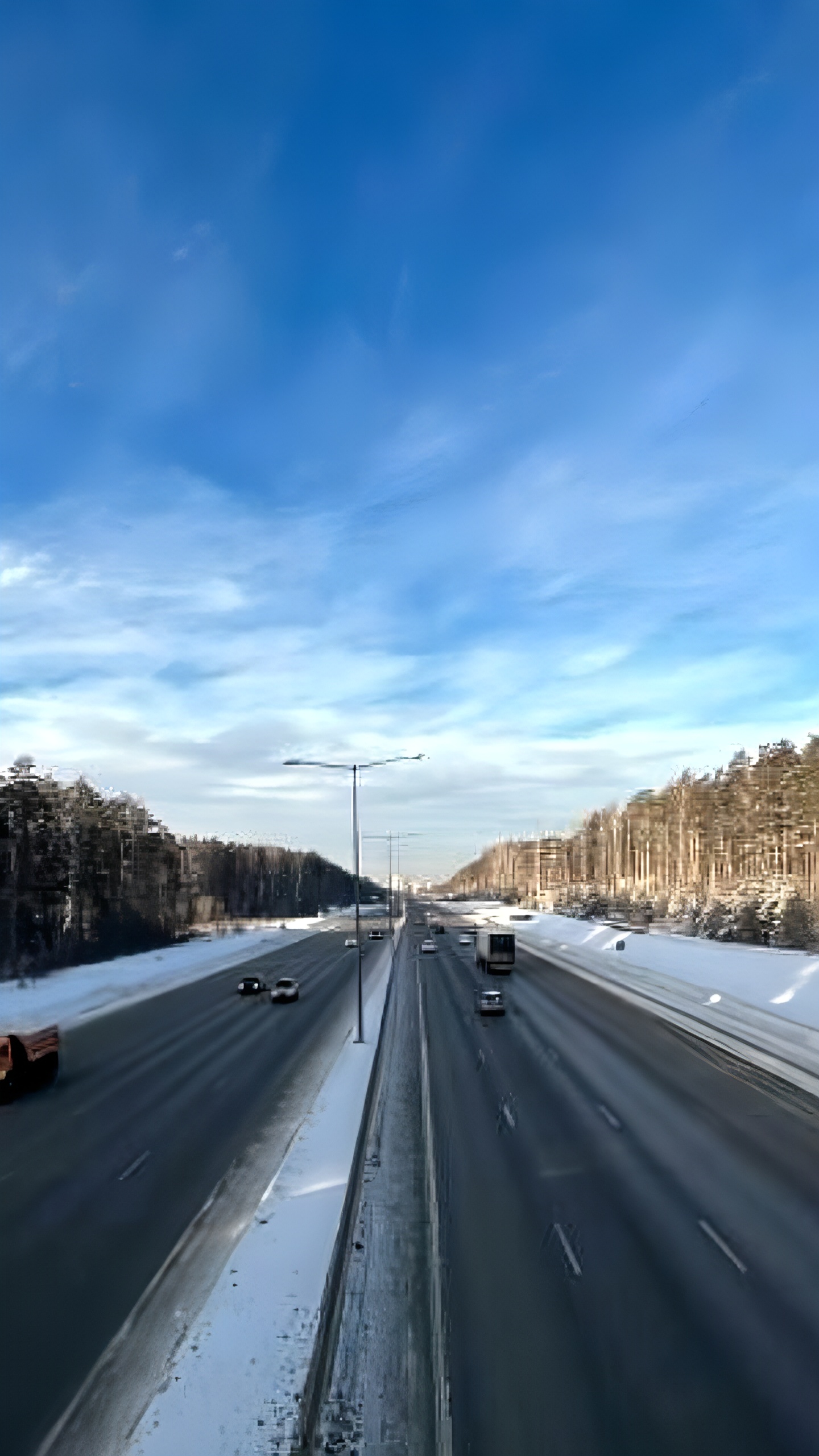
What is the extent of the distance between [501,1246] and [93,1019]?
122 ft

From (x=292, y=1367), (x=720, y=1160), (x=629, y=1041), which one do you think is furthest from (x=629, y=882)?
(x=292, y=1367)

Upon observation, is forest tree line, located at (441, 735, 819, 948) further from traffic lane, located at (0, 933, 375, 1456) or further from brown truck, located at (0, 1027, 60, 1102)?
brown truck, located at (0, 1027, 60, 1102)

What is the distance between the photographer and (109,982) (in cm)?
6047

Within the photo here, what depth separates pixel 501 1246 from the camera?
49.8 ft

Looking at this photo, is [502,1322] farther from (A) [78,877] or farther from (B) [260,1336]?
(A) [78,877]

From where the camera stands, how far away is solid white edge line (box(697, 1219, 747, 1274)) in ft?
46.6

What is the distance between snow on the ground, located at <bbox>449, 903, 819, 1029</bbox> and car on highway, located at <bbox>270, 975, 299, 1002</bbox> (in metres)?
25.6

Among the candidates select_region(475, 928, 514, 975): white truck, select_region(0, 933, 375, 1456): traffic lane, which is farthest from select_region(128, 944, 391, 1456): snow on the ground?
select_region(475, 928, 514, 975): white truck

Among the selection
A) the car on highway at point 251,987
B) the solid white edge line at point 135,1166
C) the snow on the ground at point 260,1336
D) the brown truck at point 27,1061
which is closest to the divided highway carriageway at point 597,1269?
the snow on the ground at point 260,1336

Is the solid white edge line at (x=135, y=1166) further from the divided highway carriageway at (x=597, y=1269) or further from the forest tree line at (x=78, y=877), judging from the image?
the forest tree line at (x=78, y=877)

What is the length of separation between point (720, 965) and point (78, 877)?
56149 millimetres

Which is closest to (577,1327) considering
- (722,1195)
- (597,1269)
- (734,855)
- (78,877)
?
(597,1269)

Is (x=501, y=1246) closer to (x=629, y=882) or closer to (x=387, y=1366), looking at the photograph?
(x=387, y=1366)

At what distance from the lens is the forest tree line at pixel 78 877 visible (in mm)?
66312
